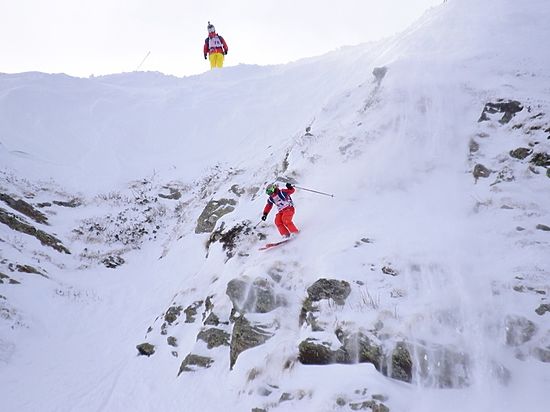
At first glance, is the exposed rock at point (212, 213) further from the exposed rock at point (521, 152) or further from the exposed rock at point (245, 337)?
the exposed rock at point (521, 152)

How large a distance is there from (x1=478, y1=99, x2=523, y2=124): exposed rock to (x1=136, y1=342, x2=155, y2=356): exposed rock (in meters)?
11.8

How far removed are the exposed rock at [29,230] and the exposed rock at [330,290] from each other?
1284 cm

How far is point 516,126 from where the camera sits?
12781mm

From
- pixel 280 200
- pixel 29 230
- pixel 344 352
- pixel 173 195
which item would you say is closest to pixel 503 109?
pixel 280 200

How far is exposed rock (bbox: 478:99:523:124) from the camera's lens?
1328 centimetres

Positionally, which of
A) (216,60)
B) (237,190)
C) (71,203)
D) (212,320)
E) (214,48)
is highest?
(214,48)

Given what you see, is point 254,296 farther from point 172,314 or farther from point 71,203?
point 71,203

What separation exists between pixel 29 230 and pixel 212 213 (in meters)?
7.38

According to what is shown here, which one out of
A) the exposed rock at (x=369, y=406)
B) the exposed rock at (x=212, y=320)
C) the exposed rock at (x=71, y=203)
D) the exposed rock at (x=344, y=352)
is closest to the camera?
the exposed rock at (x=369, y=406)

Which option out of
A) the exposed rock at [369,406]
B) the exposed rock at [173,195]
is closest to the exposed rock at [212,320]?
the exposed rock at [369,406]

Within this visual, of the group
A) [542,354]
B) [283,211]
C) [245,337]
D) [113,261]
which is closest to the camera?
[542,354]

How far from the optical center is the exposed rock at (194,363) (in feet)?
32.2

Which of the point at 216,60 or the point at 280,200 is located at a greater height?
the point at 216,60

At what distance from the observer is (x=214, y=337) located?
10.2 meters
